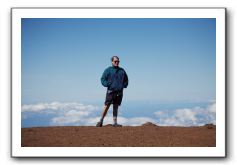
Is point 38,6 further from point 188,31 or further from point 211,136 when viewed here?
point 211,136

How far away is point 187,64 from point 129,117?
31.3 inches

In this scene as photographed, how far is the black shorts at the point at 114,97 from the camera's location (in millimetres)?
6871

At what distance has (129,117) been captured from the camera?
6902 mm

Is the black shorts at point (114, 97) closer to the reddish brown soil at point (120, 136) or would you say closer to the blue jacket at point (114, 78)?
the blue jacket at point (114, 78)

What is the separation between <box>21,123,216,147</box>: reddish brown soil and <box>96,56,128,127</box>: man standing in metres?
0.17

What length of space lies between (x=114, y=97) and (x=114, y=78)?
0.19 metres

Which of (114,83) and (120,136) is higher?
(114,83)

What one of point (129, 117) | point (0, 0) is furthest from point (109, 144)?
point (0, 0)

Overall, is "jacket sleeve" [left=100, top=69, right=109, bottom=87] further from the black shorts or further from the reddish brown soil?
the reddish brown soil

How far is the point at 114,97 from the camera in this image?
22.6 feet

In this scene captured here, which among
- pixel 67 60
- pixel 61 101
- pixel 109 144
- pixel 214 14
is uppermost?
pixel 214 14

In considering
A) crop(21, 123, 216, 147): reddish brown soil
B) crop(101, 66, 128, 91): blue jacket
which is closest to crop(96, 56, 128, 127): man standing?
crop(101, 66, 128, 91): blue jacket

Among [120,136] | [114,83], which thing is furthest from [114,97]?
[120,136]

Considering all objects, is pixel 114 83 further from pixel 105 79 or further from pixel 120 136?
pixel 120 136
